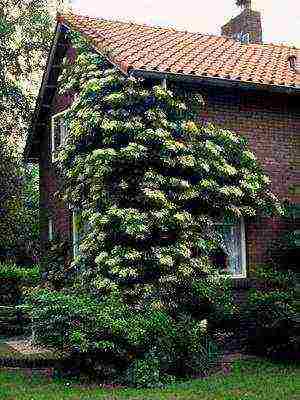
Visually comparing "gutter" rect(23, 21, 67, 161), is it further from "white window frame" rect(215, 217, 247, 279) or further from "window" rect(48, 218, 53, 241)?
"white window frame" rect(215, 217, 247, 279)

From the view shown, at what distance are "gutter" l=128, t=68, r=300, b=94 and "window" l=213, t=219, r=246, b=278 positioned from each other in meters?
2.81

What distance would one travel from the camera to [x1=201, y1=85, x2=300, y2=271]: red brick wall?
13.5 metres

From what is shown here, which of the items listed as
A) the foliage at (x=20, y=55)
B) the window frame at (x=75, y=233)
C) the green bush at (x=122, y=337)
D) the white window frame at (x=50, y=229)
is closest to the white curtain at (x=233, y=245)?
the green bush at (x=122, y=337)

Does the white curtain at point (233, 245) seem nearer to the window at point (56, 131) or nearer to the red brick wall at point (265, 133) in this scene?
the red brick wall at point (265, 133)

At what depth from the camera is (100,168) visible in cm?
1196

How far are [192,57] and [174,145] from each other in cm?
344

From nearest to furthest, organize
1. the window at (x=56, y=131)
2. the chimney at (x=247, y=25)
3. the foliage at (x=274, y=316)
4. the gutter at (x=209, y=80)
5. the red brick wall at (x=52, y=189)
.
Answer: the foliage at (x=274, y=316)
the gutter at (x=209, y=80)
the red brick wall at (x=52, y=189)
the window at (x=56, y=131)
the chimney at (x=247, y=25)

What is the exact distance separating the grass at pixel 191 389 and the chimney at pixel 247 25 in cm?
1322

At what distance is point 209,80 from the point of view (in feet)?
42.6

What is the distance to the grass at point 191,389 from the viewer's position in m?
8.50

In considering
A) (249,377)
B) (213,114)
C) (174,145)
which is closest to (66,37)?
(213,114)

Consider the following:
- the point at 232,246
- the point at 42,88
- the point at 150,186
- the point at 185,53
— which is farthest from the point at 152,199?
the point at 42,88

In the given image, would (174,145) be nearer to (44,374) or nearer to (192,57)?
(192,57)

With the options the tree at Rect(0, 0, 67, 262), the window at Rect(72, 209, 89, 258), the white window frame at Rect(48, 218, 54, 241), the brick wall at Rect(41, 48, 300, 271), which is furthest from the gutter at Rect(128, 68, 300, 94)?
the tree at Rect(0, 0, 67, 262)
